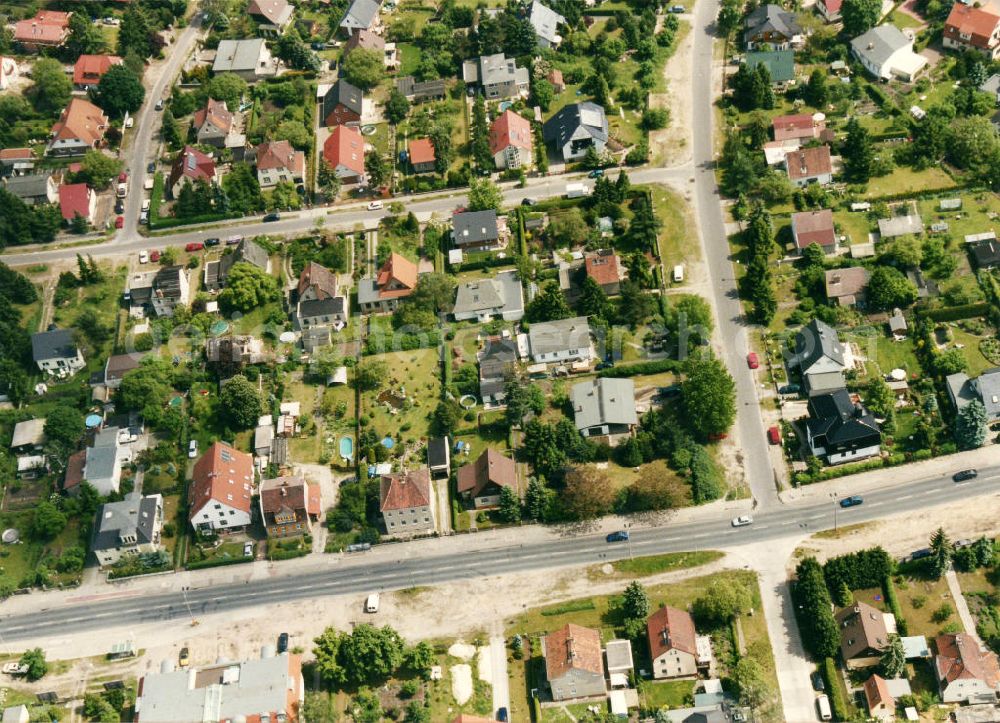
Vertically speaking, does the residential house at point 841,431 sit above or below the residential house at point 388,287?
below

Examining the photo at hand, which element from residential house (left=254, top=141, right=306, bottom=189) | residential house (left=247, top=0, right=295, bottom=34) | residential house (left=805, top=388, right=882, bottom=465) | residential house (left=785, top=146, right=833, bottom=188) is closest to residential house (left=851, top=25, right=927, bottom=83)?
residential house (left=785, top=146, right=833, bottom=188)

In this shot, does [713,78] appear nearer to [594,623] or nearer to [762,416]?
[762,416]

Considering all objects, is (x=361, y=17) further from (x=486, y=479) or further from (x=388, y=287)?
(x=486, y=479)

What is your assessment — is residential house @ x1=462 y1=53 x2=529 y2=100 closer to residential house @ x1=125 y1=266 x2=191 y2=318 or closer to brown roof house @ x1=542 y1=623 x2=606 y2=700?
residential house @ x1=125 y1=266 x2=191 y2=318

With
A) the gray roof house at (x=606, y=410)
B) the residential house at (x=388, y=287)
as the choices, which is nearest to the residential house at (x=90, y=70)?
the residential house at (x=388, y=287)

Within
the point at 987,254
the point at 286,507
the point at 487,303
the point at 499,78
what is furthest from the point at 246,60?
the point at 987,254

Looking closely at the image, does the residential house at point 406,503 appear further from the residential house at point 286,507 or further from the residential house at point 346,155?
the residential house at point 346,155
